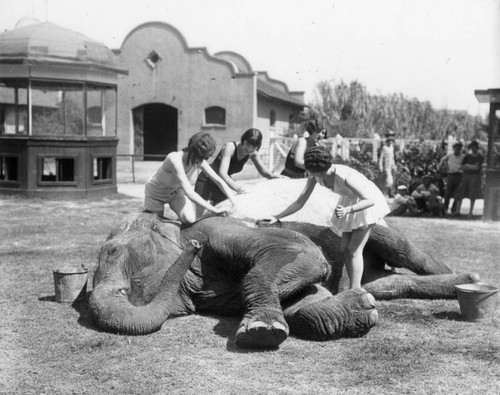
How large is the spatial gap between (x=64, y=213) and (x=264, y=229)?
913 cm

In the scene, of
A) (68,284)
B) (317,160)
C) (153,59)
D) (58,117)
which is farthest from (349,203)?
(153,59)

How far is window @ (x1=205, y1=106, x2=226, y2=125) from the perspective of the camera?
30.7 metres

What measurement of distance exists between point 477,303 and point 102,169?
13.5 meters

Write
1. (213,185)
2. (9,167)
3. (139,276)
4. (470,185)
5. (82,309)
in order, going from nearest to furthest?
(139,276) < (82,309) < (213,185) < (470,185) < (9,167)

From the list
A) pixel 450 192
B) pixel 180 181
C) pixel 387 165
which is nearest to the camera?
pixel 180 181

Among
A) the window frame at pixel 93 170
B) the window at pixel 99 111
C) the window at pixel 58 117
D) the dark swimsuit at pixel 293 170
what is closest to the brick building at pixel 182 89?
the window at pixel 99 111

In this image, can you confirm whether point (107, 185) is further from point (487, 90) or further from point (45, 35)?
point (487, 90)

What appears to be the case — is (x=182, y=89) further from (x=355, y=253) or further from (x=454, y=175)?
(x=355, y=253)

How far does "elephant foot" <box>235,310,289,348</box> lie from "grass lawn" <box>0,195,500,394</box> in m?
0.09

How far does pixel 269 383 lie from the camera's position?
4.02 meters

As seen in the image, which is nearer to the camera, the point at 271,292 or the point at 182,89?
the point at 271,292

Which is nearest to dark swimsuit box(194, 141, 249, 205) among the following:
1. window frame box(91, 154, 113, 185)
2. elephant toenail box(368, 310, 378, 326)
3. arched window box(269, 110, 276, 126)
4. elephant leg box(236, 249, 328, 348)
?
elephant leg box(236, 249, 328, 348)

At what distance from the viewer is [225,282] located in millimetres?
5457

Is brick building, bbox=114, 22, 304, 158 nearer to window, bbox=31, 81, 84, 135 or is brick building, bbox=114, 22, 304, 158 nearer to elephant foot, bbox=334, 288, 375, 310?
window, bbox=31, 81, 84, 135
